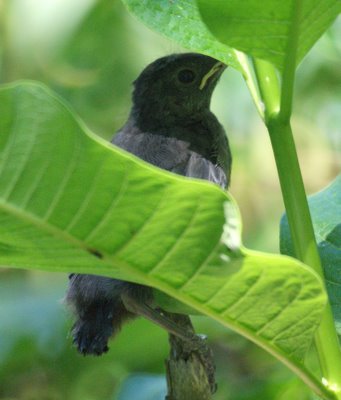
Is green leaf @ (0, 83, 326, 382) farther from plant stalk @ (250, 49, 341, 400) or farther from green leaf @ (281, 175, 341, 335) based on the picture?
green leaf @ (281, 175, 341, 335)

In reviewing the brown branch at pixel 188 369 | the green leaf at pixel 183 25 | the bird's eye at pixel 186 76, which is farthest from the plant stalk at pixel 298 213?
the bird's eye at pixel 186 76

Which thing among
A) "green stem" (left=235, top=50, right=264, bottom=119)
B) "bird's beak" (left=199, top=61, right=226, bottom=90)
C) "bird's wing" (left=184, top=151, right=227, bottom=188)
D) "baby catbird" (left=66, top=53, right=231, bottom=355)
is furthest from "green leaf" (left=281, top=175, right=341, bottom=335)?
"bird's beak" (left=199, top=61, right=226, bottom=90)

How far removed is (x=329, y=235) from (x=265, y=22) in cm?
61

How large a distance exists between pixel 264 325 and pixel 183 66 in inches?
88.5

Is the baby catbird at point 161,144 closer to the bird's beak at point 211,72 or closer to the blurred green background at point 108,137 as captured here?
the bird's beak at point 211,72

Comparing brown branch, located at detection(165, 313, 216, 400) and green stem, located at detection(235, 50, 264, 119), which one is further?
brown branch, located at detection(165, 313, 216, 400)

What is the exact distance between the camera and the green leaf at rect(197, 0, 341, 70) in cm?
138

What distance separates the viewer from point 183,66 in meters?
3.50

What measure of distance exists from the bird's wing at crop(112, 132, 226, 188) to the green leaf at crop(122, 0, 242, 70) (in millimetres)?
1259

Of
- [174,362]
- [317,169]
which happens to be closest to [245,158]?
[317,169]

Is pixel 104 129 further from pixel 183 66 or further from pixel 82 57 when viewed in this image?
pixel 183 66

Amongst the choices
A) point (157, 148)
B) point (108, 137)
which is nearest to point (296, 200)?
point (157, 148)

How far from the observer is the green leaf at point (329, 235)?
1.76 meters

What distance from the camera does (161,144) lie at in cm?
318
